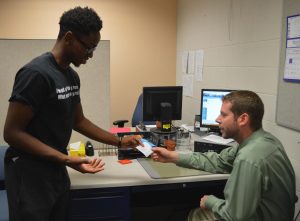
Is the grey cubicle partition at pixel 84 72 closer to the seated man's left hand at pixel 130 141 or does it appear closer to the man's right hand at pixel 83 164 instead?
the seated man's left hand at pixel 130 141

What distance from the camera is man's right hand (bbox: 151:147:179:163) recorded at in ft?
6.51

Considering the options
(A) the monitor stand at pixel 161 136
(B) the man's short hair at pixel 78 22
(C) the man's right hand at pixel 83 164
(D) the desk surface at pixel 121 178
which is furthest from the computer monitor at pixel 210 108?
(B) the man's short hair at pixel 78 22

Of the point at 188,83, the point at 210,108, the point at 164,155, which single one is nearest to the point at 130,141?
the point at 164,155

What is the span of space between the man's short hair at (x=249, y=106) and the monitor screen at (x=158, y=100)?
124 cm

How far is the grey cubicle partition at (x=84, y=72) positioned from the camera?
2588mm

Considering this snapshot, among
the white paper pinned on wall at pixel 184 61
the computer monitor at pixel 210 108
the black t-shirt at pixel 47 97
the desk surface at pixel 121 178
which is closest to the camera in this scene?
the black t-shirt at pixel 47 97

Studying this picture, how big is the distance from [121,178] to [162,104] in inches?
39.9

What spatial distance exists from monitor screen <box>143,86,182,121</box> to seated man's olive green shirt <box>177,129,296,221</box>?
1338mm

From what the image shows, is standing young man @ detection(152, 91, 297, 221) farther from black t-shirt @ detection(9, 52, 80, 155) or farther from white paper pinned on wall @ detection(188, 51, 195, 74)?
white paper pinned on wall @ detection(188, 51, 195, 74)

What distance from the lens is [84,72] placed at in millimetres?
2680

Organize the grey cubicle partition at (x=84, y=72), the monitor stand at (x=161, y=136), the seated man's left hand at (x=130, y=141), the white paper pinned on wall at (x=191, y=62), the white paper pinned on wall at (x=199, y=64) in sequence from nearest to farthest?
1. the seated man's left hand at (x=130, y=141)
2. the monitor stand at (x=161, y=136)
3. the grey cubicle partition at (x=84, y=72)
4. the white paper pinned on wall at (x=199, y=64)
5. the white paper pinned on wall at (x=191, y=62)

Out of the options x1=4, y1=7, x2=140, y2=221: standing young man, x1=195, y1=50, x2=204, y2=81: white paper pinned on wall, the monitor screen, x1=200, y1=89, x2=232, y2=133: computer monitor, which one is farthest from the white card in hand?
x1=195, y1=50, x2=204, y2=81: white paper pinned on wall

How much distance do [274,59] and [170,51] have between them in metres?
2.45

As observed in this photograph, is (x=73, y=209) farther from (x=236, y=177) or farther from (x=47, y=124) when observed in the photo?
(x=236, y=177)
